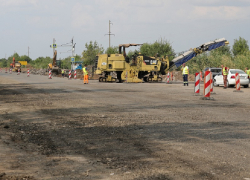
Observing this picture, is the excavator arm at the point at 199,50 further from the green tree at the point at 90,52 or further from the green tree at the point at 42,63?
the green tree at the point at 42,63

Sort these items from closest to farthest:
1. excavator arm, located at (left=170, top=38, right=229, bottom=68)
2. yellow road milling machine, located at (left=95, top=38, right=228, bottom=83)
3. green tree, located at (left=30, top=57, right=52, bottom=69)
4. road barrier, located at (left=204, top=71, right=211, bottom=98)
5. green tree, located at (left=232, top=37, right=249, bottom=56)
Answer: road barrier, located at (left=204, top=71, right=211, bottom=98)
yellow road milling machine, located at (left=95, top=38, right=228, bottom=83)
excavator arm, located at (left=170, top=38, right=229, bottom=68)
green tree, located at (left=232, top=37, right=249, bottom=56)
green tree, located at (left=30, top=57, right=52, bottom=69)

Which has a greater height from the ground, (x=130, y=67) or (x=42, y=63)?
(x=42, y=63)

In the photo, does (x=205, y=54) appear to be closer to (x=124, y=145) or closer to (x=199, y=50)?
(x=199, y=50)

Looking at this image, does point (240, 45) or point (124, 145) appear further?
point (240, 45)

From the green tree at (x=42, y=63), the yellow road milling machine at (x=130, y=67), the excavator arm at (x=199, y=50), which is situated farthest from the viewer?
the green tree at (x=42, y=63)

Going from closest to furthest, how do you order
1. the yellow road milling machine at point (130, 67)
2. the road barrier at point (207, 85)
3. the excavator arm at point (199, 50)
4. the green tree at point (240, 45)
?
1. the road barrier at point (207, 85)
2. the yellow road milling machine at point (130, 67)
3. the excavator arm at point (199, 50)
4. the green tree at point (240, 45)

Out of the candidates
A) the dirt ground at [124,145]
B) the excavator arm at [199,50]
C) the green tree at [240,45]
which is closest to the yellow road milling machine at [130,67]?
the excavator arm at [199,50]

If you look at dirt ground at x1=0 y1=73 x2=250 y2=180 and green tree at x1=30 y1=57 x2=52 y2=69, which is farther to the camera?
green tree at x1=30 y1=57 x2=52 y2=69

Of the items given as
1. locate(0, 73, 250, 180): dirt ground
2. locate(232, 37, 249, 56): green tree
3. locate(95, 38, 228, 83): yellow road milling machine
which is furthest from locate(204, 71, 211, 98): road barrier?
locate(232, 37, 249, 56): green tree

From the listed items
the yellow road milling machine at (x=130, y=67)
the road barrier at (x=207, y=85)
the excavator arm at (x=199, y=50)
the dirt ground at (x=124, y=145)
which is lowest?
the dirt ground at (x=124, y=145)

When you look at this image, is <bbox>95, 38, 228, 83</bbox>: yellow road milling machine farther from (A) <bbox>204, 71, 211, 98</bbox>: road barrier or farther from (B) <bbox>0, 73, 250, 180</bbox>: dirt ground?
(B) <bbox>0, 73, 250, 180</bbox>: dirt ground

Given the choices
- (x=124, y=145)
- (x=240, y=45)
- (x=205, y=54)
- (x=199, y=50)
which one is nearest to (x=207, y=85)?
(x=124, y=145)

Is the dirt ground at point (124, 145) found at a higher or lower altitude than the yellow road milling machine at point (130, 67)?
lower

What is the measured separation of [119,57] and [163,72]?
15.5 feet
